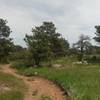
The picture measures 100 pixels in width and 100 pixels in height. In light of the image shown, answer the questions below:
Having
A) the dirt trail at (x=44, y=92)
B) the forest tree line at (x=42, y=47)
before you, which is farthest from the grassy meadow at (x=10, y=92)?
the forest tree line at (x=42, y=47)

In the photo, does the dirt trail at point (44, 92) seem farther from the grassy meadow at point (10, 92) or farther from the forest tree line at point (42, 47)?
the forest tree line at point (42, 47)

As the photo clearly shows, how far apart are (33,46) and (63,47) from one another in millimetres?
24875

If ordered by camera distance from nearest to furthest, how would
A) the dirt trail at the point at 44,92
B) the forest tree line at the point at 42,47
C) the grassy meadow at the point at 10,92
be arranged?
the grassy meadow at the point at 10,92
the dirt trail at the point at 44,92
the forest tree line at the point at 42,47

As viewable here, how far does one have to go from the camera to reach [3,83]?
32562 millimetres

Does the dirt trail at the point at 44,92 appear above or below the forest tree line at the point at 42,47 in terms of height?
below

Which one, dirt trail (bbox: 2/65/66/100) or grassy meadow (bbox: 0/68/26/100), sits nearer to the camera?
grassy meadow (bbox: 0/68/26/100)

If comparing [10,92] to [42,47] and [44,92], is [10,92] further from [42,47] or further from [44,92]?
[42,47]

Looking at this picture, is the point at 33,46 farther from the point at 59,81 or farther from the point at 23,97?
the point at 23,97

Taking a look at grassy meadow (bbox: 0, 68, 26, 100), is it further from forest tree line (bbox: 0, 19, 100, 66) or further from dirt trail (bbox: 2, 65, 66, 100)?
forest tree line (bbox: 0, 19, 100, 66)

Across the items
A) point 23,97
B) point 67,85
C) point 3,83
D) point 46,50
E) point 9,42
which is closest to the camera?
point 23,97

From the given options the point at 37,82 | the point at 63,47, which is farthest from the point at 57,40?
the point at 37,82

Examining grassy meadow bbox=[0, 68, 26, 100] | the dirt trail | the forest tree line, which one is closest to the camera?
grassy meadow bbox=[0, 68, 26, 100]

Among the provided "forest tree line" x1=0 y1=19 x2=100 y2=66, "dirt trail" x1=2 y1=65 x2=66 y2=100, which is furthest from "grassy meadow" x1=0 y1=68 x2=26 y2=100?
"forest tree line" x1=0 y1=19 x2=100 y2=66

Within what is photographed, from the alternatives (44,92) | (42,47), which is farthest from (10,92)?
(42,47)
